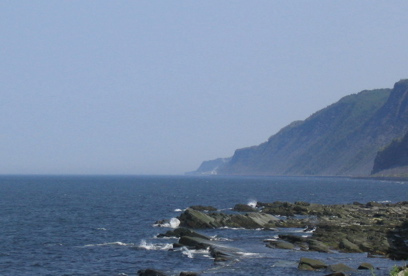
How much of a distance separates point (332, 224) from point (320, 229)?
765 centimetres

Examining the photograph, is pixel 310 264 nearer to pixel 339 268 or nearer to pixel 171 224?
pixel 339 268

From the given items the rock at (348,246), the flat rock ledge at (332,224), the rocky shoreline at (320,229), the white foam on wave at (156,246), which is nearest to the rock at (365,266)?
the rocky shoreline at (320,229)

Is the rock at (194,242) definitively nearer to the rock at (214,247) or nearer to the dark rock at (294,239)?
the rock at (214,247)

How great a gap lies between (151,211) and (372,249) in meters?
50.9

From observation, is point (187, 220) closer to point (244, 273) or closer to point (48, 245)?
point (48, 245)

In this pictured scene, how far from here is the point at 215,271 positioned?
138 feet

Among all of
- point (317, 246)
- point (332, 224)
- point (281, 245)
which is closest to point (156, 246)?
point (281, 245)

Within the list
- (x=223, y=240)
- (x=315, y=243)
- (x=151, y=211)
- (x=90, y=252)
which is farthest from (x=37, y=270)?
→ (x=151, y=211)

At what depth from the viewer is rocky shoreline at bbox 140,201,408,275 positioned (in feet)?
165

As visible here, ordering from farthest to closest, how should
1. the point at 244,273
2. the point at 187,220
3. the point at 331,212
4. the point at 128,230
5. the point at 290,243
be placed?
the point at 331,212, the point at 187,220, the point at 128,230, the point at 290,243, the point at 244,273

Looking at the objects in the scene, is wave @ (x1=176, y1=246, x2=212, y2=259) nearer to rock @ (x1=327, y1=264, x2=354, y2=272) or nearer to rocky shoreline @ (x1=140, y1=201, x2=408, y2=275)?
rocky shoreline @ (x1=140, y1=201, x2=408, y2=275)

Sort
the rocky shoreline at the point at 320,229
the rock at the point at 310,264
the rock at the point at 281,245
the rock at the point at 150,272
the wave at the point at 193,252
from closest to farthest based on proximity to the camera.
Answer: the rock at the point at 150,272 < the rock at the point at 310,264 < the wave at the point at 193,252 < the rocky shoreline at the point at 320,229 < the rock at the point at 281,245

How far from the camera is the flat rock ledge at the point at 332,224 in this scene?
52.7m

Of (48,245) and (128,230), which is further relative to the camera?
(128,230)
